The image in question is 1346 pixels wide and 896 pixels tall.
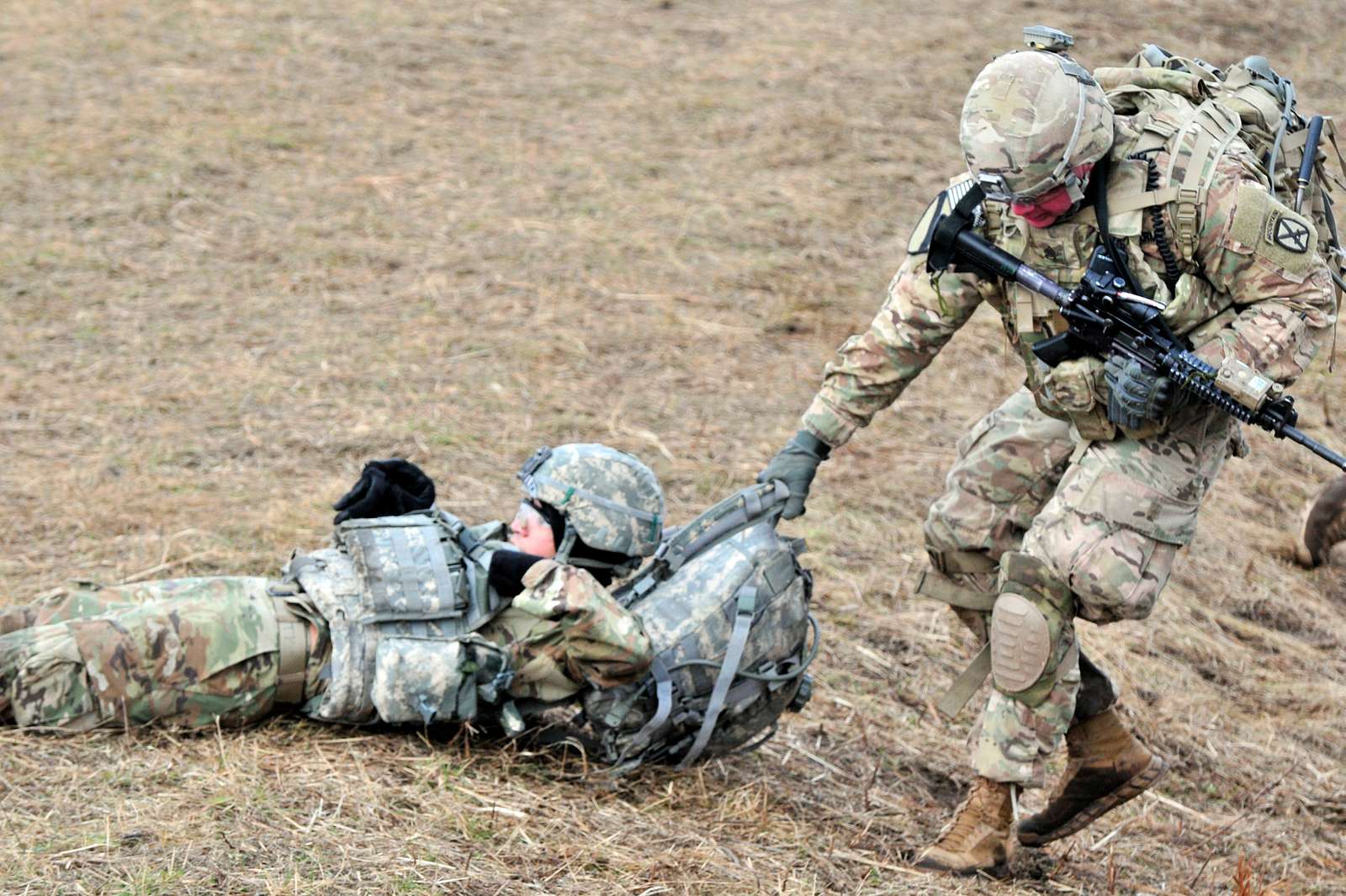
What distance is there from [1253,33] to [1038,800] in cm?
1015

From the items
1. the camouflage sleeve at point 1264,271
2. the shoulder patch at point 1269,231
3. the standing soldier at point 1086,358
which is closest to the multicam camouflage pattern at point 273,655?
the standing soldier at point 1086,358

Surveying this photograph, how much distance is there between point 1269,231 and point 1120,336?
47 centimetres

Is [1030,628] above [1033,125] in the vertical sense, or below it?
below

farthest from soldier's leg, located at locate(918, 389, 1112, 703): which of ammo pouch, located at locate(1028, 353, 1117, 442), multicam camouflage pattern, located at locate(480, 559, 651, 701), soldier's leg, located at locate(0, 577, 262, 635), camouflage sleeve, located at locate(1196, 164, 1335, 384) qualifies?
soldier's leg, located at locate(0, 577, 262, 635)

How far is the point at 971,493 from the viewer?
4.75 m

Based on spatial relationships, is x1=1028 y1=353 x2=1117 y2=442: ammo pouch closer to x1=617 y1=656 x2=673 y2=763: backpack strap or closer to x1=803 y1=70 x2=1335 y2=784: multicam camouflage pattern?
x1=803 y1=70 x2=1335 y2=784: multicam camouflage pattern

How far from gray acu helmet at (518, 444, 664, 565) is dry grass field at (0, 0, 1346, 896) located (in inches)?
28.3

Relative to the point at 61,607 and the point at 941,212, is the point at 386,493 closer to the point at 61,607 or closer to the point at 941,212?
the point at 61,607

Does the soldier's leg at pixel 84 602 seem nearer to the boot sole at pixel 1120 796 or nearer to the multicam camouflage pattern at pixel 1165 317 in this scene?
the multicam camouflage pattern at pixel 1165 317

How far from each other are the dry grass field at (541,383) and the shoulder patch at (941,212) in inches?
69.7

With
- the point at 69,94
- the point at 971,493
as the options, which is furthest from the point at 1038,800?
the point at 69,94

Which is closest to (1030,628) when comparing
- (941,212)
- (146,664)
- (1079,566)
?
(1079,566)

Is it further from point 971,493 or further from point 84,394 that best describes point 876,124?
point 971,493

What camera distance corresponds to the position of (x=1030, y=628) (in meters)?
4.25
